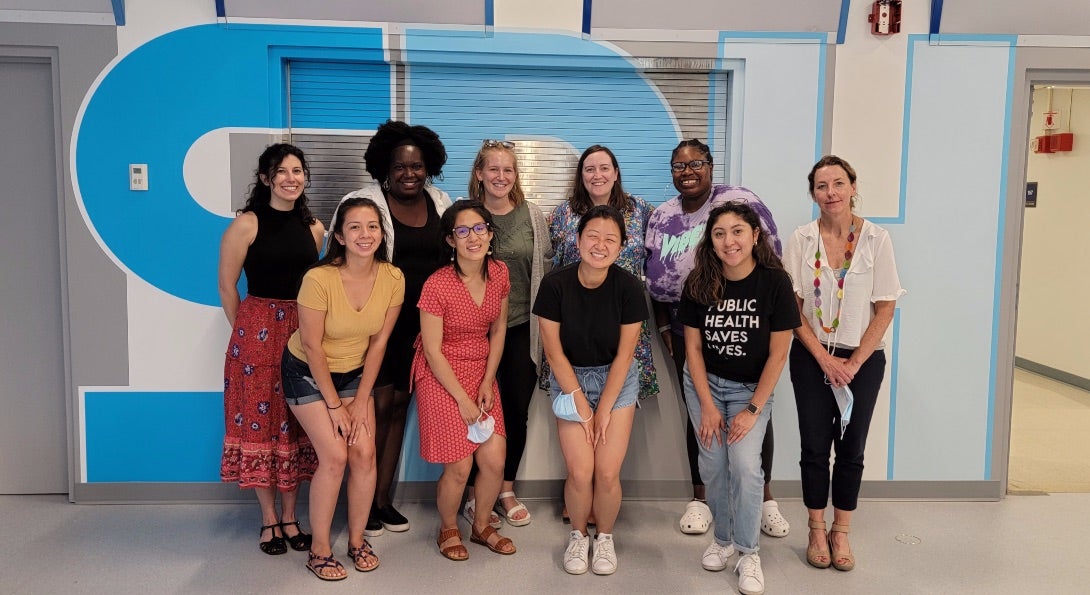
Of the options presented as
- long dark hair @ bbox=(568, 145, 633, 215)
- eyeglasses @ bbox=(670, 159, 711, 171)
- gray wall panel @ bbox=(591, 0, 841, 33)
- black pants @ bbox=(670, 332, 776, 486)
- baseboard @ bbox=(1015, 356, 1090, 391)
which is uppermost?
gray wall panel @ bbox=(591, 0, 841, 33)

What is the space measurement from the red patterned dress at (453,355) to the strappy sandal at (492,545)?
390mm

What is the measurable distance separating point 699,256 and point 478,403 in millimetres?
1012

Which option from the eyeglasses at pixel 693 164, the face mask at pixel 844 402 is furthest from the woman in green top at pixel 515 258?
the face mask at pixel 844 402

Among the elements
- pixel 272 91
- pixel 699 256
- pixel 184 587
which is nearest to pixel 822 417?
pixel 699 256

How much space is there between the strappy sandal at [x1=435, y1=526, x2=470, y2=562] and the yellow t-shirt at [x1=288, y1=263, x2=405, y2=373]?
2.56 feet

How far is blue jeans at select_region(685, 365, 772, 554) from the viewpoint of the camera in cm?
277

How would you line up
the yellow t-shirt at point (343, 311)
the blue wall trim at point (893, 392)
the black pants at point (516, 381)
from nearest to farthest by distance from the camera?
the yellow t-shirt at point (343, 311) < the black pants at point (516, 381) < the blue wall trim at point (893, 392)

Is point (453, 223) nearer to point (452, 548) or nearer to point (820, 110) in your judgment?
point (452, 548)

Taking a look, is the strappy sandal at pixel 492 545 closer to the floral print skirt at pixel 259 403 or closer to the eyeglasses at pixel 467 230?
the floral print skirt at pixel 259 403

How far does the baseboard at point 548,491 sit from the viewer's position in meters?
3.59

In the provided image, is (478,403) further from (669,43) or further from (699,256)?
(669,43)

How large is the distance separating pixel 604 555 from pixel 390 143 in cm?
186

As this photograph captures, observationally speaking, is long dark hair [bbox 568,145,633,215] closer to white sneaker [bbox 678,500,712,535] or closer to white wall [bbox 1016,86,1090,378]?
white sneaker [bbox 678,500,712,535]

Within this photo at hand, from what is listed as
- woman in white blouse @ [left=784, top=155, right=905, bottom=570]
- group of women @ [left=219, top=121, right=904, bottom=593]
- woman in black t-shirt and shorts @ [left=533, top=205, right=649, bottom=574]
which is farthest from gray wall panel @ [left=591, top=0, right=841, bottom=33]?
woman in black t-shirt and shorts @ [left=533, top=205, right=649, bottom=574]
